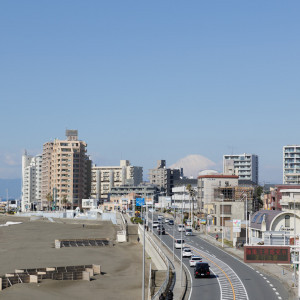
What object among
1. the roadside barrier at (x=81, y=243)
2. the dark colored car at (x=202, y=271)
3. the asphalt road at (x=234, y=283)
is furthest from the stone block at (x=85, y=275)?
the roadside barrier at (x=81, y=243)

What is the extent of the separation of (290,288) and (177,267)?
63.8ft

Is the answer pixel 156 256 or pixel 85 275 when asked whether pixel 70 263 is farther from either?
pixel 85 275

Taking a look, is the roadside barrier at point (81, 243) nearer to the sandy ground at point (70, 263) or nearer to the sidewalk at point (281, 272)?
the sandy ground at point (70, 263)

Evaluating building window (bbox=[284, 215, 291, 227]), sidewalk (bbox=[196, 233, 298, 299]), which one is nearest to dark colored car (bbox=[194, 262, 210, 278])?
sidewalk (bbox=[196, 233, 298, 299])

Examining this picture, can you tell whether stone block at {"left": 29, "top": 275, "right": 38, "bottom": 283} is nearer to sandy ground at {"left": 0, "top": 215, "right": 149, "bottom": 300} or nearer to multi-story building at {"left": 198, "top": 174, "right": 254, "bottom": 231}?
sandy ground at {"left": 0, "top": 215, "right": 149, "bottom": 300}

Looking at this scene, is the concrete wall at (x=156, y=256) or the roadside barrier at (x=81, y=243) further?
the roadside barrier at (x=81, y=243)

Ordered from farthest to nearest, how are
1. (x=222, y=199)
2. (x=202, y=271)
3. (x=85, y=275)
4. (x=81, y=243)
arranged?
(x=222, y=199) < (x=81, y=243) < (x=85, y=275) < (x=202, y=271)

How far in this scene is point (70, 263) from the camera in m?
94.8

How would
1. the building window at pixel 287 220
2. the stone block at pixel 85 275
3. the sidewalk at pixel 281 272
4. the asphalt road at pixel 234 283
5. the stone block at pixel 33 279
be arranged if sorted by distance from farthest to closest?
1. the building window at pixel 287 220
2. the stone block at pixel 85 275
3. the stone block at pixel 33 279
4. the sidewalk at pixel 281 272
5. the asphalt road at pixel 234 283

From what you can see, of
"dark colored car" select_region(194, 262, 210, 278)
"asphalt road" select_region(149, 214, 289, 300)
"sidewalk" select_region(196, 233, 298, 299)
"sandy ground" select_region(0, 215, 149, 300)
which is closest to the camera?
"asphalt road" select_region(149, 214, 289, 300)

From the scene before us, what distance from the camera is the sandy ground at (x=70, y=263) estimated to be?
64938 millimetres

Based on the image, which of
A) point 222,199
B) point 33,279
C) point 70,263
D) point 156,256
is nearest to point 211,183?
point 222,199

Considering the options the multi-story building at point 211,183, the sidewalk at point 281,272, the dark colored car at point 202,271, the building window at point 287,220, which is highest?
the multi-story building at point 211,183

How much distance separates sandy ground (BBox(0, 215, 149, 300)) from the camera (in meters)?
64.9
